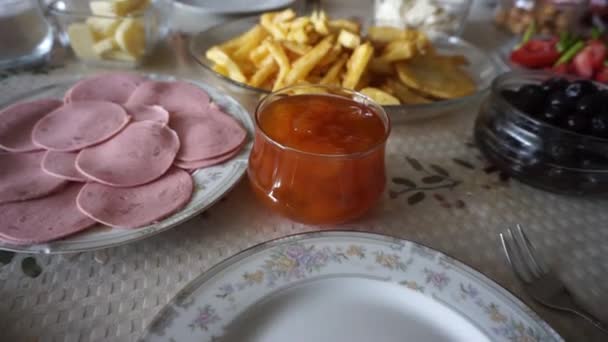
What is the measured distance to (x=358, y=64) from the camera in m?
1.07

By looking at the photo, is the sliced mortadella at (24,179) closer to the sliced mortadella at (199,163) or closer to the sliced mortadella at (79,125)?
the sliced mortadella at (79,125)

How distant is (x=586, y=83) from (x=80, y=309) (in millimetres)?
1115

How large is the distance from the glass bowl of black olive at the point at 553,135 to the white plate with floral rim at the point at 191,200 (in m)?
0.60

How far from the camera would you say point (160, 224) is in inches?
28.3

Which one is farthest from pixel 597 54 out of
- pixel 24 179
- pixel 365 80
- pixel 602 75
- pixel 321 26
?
pixel 24 179

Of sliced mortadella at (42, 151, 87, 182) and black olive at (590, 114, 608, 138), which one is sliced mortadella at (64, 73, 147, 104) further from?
black olive at (590, 114, 608, 138)

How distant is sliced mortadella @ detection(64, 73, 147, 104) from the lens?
1.01 metres

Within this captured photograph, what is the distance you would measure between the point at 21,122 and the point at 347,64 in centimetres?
79

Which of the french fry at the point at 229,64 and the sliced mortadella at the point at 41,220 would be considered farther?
the french fry at the point at 229,64

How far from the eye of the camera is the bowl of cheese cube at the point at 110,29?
48.4 inches

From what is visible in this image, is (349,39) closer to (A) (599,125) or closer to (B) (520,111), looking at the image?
(B) (520,111)

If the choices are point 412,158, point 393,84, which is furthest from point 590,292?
point 393,84

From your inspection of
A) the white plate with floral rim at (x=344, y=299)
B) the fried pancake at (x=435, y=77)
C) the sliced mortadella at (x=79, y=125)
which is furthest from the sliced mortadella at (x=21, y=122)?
the fried pancake at (x=435, y=77)

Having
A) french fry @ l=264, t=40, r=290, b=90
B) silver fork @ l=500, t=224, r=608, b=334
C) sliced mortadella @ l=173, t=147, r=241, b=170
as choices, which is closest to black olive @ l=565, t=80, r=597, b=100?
silver fork @ l=500, t=224, r=608, b=334
